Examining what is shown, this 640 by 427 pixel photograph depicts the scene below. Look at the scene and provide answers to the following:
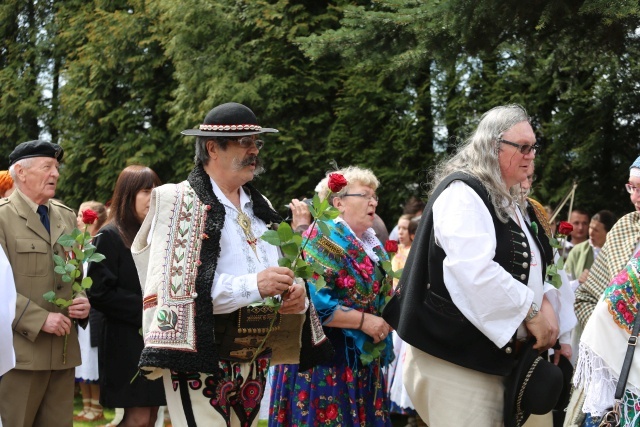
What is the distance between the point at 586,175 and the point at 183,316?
7417 mm

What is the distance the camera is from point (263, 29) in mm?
13805

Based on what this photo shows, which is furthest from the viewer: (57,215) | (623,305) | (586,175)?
(586,175)

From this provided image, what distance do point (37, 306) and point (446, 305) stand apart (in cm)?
250

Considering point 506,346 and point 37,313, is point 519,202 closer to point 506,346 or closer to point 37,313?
point 506,346

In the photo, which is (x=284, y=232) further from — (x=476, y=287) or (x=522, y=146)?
(x=522, y=146)

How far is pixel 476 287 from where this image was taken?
13.0 feet

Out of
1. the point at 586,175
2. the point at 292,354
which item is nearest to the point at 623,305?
the point at 292,354

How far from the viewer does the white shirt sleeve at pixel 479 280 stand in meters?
3.96

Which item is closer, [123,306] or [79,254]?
[79,254]

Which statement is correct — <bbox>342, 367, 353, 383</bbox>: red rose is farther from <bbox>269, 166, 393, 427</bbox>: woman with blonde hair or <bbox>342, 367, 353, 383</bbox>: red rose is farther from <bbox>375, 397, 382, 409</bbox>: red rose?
<bbox>375, 397, 382, 409</bbox>: red rose

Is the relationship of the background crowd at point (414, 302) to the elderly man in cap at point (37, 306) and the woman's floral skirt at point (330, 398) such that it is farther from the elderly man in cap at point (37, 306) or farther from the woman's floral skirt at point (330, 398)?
the woman's floral skirt at point (330, 398)

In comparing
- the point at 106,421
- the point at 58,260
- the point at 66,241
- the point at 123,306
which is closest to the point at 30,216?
the point at 58,260

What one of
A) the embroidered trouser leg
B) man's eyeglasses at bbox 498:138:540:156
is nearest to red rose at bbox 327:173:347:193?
man's eyeglasses at bbox 498:138:540:156

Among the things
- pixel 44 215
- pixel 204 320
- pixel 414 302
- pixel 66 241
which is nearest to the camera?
pixel 204 320
